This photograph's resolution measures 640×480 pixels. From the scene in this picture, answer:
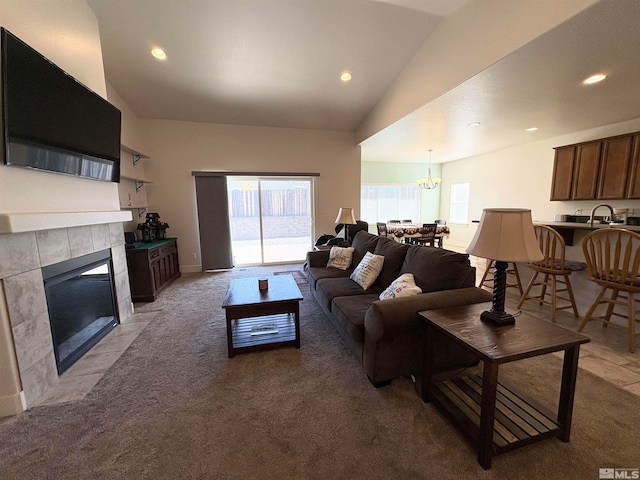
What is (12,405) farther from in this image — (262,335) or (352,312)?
(352,312)

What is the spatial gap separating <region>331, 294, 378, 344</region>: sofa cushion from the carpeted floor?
0.33 m

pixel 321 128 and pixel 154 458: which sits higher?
pixel 321 128

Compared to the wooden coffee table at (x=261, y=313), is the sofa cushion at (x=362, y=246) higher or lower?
higher

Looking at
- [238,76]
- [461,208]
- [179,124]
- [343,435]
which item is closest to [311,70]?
[238,76]

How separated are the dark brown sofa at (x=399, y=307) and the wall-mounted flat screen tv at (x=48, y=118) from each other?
8.10ft

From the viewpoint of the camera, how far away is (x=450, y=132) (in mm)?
4820

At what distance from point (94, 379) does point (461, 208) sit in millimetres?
8546

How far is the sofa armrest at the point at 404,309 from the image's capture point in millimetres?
1689

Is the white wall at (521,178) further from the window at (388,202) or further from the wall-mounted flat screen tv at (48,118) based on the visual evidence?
the wall-mounted flat screen tv at (48,118)

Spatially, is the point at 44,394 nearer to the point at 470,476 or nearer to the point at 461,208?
the point at 470,476

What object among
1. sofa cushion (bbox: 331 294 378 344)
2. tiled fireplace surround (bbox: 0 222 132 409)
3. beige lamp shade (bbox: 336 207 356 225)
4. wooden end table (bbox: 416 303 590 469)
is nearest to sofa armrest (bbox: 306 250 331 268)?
Answer: beige lamp shade (bbox: 336 207 356 225)

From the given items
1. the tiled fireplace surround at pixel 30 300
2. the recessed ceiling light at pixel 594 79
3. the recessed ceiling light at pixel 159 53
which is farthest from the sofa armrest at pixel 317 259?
the recessed ceiling light at pixel 594 79

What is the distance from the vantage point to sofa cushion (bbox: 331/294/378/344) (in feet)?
6.33

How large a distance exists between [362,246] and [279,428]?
7.41 feet
